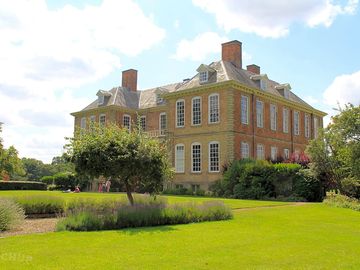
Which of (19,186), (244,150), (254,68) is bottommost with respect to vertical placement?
(19,186)

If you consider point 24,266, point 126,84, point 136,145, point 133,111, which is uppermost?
point 126,84

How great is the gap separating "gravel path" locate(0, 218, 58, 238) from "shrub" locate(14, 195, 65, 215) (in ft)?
3.85

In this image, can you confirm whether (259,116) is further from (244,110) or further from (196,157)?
(196,157)

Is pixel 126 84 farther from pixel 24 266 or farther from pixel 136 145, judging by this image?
pixel 24 266

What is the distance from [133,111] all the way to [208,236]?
114ft

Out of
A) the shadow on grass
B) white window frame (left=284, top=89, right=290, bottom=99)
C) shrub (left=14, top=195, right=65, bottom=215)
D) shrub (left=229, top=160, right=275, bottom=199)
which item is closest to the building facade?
white window frame (left=284, top=89, right=290, bottom=99)

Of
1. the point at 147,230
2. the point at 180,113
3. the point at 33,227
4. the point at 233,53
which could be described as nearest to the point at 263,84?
the point at 233,53

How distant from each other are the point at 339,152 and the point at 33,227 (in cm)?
1716

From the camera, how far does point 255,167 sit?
28.9 meters

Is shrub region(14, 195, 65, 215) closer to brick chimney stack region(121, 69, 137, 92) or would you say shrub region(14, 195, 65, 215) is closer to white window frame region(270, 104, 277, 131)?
white window frame region(270, 104, 277, 131)

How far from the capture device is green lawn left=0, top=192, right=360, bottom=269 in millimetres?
7652

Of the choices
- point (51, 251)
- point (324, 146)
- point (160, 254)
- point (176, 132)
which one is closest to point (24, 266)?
point (51, 251)

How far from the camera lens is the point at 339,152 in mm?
23781

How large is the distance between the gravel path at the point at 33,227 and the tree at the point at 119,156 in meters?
2.09
